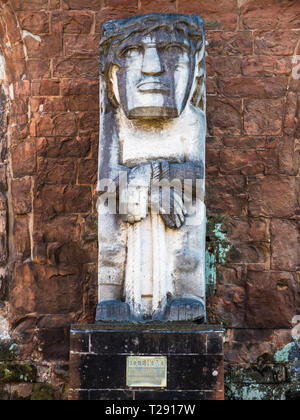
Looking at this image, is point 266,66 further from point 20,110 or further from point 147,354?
point 147,354

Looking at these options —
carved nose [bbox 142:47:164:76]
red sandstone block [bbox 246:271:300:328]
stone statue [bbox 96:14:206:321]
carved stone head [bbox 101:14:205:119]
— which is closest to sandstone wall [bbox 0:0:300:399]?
red sandstone block [bbox 246:271:300:328]

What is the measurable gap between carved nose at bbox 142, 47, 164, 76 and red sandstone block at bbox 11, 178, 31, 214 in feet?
5.45

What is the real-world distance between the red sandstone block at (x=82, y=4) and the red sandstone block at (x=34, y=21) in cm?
19

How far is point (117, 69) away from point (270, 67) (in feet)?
5.64

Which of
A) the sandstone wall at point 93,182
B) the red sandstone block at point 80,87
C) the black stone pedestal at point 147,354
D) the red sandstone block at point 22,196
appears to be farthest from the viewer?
the red sandstone block at point 80,87

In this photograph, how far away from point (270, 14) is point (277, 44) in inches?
10.4

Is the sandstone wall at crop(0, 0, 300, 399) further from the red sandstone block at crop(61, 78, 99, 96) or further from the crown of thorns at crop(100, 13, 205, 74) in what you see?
the crown of thorns at crop(100, 13, 205, 74)

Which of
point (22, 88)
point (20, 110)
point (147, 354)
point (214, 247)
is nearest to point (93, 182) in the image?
point (20, 110)

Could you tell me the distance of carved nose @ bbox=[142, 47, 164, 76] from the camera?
5199 millimetres

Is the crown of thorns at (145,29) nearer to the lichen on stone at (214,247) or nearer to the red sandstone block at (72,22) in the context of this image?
the red sandstone block at (72,22)

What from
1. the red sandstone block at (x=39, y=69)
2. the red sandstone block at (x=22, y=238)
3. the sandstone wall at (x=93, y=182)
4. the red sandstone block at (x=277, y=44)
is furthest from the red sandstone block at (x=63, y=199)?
the red sandstone block at (x=277, y=44)

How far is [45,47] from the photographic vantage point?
653cm

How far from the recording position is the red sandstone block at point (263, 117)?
6.44m

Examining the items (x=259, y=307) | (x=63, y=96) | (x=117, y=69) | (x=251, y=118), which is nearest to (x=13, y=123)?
(x=63, y=96)
